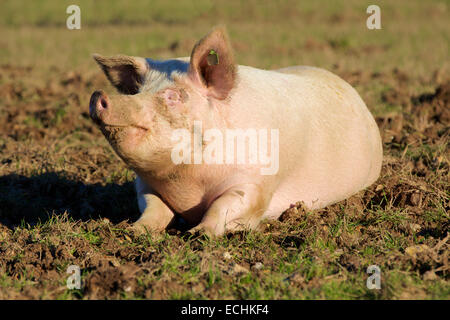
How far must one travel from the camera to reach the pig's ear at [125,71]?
4.23 metres

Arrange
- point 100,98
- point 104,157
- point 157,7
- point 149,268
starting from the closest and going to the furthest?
point 149,268
point 100,98
point 104,157
point 157,7

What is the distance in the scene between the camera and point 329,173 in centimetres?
456

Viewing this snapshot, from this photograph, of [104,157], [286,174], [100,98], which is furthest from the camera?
[104,157]

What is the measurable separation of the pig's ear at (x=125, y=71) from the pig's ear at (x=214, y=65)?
0.44 meters

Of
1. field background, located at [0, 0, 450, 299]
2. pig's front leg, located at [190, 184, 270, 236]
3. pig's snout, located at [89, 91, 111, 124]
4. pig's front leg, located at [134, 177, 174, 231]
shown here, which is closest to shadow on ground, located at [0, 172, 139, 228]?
field background, located at [0, 0, 450, 299]

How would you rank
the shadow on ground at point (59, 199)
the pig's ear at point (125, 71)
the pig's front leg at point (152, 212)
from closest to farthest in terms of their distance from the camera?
1. the pig's front leg at point (152, 212)
2. the pig's ear at point (125, 71)
3. the shadow on ground at point (59, 199)

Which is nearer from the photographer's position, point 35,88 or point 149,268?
point 149,268

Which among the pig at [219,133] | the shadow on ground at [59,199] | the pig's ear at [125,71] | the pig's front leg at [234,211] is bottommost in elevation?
the shadow on ground at [59,199]

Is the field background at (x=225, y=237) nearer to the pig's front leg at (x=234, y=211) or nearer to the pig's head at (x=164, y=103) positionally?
the pig's front leg at (x=234, y=211)

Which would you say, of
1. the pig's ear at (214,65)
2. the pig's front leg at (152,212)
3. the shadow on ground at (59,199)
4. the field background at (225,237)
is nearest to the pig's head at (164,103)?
the pig's ear at (214,65)

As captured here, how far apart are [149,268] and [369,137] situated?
7.68 ft
